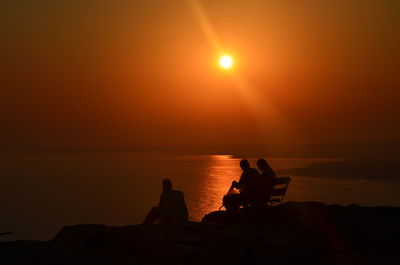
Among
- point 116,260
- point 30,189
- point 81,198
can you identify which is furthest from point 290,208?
point 30,189

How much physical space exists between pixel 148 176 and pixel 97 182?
17783 mm

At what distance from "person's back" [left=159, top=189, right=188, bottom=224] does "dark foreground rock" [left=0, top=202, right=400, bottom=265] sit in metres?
0.84

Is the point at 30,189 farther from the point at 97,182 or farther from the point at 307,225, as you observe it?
the point at 307,225

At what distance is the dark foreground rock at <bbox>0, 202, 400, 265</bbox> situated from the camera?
326 inches

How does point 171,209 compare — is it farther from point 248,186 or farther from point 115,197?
point 115,197

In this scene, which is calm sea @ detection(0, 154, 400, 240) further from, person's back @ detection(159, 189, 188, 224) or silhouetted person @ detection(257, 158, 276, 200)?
silhouetted person @ detection(257, 158, 276, 200)

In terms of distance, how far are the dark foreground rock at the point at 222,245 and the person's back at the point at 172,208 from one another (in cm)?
84

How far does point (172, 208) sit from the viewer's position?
11.2 meters

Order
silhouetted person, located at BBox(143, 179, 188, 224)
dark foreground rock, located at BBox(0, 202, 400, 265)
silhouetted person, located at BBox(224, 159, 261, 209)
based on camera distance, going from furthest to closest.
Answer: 1. silhouetted person, located at BBox(224, 159, 261, 209)
2. silhouetted person, located at BBox(143, 179, 188, 224)
3. dark foreground rock, located at BBox(0, 202, 400, 265)

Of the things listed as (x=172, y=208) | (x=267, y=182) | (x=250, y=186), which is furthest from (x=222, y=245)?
(x=267, y=182)

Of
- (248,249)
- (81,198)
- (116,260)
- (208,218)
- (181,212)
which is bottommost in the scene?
(116,260)

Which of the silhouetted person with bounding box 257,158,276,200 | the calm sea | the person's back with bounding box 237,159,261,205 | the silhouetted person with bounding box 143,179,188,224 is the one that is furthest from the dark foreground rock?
the calm sea

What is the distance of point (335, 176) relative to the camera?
4599 inches

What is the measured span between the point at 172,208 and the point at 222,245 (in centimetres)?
265
